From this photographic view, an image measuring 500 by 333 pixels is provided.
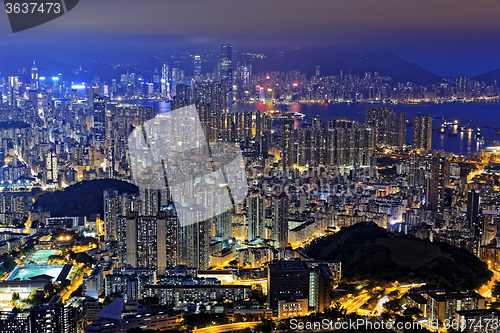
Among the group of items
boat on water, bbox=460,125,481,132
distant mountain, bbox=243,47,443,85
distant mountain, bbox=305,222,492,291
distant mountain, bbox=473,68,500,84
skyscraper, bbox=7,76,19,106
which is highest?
distant mountain, bbox=243,47,443,85

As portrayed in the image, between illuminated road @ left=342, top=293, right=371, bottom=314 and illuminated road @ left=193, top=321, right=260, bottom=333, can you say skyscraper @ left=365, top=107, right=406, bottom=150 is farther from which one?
illuminated road @ left=193, top=321, right=260, bottom=333

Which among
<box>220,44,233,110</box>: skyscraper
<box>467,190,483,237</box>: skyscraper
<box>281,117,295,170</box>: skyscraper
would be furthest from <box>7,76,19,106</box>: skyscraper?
<box>467,190,483,237</box>: skyscraper

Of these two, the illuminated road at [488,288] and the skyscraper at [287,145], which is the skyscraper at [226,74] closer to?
the skyscraper at [287,145]

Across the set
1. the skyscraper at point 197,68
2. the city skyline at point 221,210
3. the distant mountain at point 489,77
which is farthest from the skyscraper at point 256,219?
the distant mountain at point 489,77

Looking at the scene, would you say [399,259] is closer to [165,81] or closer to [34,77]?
[34,77]

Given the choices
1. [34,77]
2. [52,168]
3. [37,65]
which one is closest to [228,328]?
[52,168]

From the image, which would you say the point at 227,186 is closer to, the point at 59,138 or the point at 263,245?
the point at 263,245
